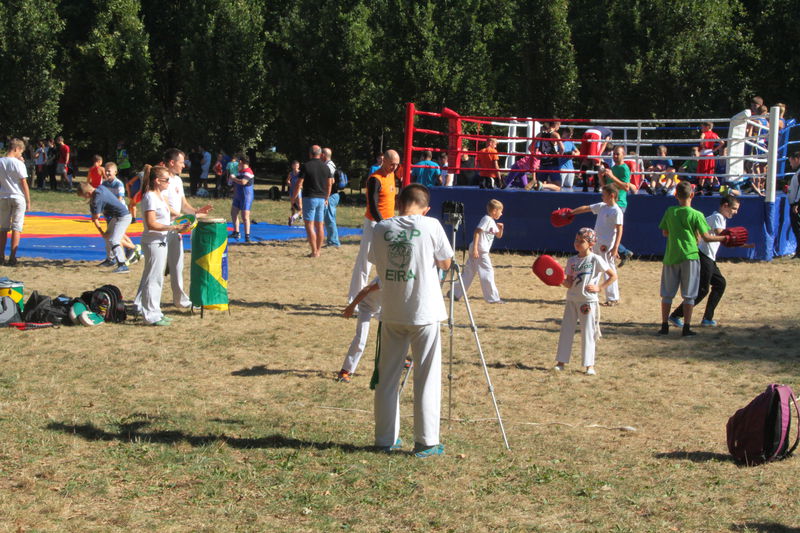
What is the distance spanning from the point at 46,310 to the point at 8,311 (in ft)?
1.37

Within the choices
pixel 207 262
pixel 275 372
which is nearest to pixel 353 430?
pixel 275 372

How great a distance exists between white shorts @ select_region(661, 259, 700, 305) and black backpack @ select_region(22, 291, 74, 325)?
6.80 meters

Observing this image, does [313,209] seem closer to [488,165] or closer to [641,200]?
[488,165]

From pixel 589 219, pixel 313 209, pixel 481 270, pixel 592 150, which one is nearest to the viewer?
pixel 481 270

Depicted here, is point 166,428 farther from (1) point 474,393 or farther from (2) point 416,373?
(1) point 474,393

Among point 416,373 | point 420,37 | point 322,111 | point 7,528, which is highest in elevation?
point 420,37

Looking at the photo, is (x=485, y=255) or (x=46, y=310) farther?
(x=485, y=255)

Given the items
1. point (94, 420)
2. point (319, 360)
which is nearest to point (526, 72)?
point (319, 360)

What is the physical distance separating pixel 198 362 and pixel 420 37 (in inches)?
986

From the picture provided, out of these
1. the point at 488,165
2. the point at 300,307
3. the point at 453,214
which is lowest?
the point at 300,307

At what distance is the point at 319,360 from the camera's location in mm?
9844

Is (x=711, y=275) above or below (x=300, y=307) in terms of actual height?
above

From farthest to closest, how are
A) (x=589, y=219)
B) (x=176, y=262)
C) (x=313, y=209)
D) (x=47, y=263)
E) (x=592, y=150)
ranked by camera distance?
(x=592, y=150) → (x=589, y=219) → (x=313, y=209) → (x=47, y=263) → (x=176, y=262)

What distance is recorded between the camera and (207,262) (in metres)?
11.8
